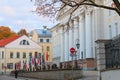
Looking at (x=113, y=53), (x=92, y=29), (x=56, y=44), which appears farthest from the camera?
(x=56, y=44)

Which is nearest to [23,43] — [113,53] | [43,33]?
[43,33]

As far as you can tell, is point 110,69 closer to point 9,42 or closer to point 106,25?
point 106,25

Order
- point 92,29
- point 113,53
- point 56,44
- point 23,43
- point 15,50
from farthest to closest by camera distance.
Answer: point 23,43 → point 15,50 → point 56,44 → point 92,29 → point 113,53

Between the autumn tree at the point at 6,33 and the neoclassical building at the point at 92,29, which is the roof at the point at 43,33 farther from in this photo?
the neoclassical building at the point at 92,29

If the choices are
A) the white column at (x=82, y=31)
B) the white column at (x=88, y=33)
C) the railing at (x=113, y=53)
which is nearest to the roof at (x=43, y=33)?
the white column at (x=82, y=31)

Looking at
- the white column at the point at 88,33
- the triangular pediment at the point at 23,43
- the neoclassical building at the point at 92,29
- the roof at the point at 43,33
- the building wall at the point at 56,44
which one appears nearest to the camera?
the neoclassical building at the point at 92,29

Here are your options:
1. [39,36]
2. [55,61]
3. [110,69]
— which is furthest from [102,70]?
[39,36]

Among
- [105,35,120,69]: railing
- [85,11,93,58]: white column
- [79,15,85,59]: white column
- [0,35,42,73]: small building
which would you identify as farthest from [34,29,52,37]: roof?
[105,35,120,69]: railing

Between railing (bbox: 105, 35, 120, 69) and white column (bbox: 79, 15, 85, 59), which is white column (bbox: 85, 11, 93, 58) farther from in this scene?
railing (bbox: 105, 35, 120, 69)

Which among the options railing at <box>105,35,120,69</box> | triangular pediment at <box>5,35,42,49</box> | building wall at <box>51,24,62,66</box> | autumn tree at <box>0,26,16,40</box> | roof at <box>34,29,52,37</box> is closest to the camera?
railing at <box>105,35,120,69</box>

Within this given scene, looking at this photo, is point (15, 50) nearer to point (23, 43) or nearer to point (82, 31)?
point (23, 43)

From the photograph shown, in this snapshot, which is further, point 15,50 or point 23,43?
point 23,43

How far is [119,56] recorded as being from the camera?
80.2 feet

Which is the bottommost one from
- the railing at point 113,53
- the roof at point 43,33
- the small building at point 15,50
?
the railing at point 113,53
